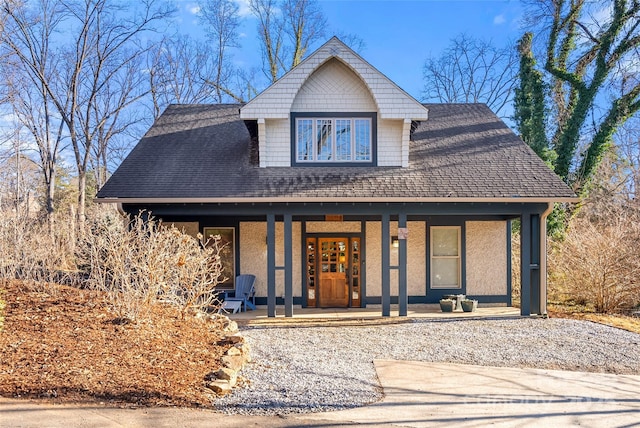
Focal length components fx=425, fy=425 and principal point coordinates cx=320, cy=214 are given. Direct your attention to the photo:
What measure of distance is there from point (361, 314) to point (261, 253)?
10.5 feet

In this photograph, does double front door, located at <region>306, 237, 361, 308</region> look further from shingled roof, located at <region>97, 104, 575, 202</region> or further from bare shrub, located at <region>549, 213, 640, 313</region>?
bare shrub, located at <region>549, 213, 640, 313</region>

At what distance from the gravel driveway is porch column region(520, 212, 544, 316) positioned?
1.37ft

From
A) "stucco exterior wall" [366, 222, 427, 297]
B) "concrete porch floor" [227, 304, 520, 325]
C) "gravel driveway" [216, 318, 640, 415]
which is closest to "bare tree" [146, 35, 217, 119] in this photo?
"stucco exterior wall" [366, 222, 427, 297]

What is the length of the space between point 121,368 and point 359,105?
26.8ft

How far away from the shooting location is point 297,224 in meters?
11.6

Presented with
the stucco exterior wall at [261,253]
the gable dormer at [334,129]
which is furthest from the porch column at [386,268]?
the stucco exterior wall at [261,253]

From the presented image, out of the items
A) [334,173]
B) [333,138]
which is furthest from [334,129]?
[334,173]

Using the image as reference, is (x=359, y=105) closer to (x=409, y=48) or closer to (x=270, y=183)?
(x=270, y=183)

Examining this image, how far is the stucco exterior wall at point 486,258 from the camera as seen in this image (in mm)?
11742

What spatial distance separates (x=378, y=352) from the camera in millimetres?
7129

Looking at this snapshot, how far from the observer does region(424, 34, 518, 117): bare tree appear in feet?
81.7

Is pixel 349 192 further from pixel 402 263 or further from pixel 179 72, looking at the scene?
pixel 179 72

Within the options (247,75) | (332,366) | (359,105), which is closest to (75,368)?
(332,366)

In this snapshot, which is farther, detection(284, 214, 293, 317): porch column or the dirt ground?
detection(284, 214, 293, 317): porch column
